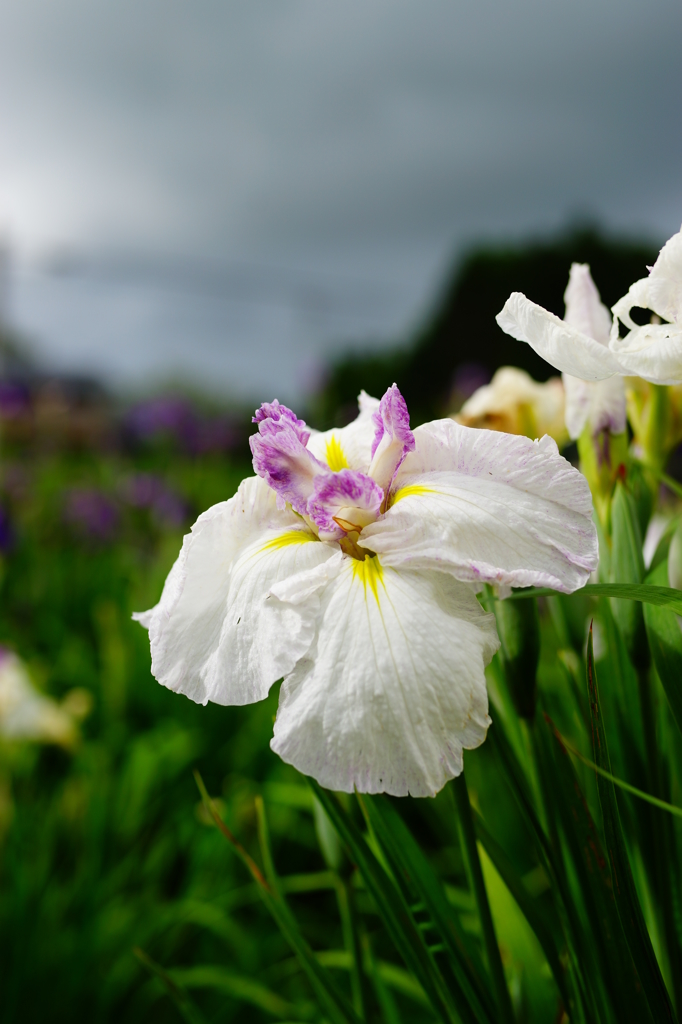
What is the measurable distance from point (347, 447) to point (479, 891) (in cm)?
22

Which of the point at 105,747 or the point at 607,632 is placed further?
the point at 105,747

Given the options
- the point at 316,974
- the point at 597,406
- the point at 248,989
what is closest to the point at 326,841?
the point at 316,974

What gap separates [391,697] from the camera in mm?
267

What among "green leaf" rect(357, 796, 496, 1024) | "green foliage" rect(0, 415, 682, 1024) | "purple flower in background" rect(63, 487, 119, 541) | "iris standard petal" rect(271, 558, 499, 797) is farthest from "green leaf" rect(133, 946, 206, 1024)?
"purple flower in background" rect(63, 487, 119, 541)

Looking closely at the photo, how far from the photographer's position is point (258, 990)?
80 centimetres

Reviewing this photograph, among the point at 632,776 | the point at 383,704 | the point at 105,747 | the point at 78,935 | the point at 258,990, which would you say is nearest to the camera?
the point at 383,704

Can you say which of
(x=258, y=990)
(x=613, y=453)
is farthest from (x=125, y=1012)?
(x=613, y=453)

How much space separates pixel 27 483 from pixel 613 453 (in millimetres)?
2818

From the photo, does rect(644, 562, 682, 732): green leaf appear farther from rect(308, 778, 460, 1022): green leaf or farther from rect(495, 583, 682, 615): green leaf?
rect(308, 778, 460, 1022): green leaf

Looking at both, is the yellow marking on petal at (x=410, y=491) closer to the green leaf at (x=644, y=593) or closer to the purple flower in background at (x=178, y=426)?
the green leaf at (x=644, y=593)

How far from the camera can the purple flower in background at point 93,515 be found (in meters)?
2.90

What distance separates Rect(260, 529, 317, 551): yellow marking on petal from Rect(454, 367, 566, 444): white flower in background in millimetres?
293

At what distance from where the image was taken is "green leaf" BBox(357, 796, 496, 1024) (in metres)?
0.37

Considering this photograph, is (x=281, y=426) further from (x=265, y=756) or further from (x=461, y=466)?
(x=265, y=756)
